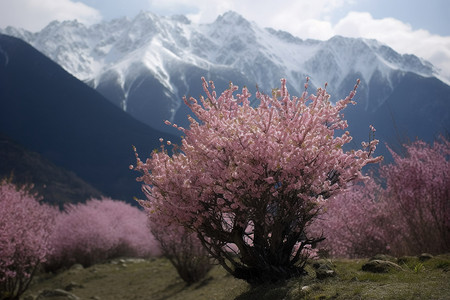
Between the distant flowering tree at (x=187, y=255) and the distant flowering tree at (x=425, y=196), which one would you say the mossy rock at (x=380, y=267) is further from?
the distant flowering tree at (x=187, y=255)

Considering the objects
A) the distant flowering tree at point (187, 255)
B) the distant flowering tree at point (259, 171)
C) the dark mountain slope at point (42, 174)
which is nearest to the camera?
the distant flowering tree at point (259, 171)

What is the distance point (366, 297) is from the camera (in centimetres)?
578

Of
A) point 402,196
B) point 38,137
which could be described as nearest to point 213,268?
point 402,196

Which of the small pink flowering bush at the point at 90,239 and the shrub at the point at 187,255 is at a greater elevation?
the small pink flowering bush at the point at 90,239

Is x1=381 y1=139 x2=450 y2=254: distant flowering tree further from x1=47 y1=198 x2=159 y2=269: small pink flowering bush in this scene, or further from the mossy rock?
x1=47 y1=198 x2=159 y2=269: small pink flowering bush

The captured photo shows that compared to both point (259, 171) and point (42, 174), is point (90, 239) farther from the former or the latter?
point (42, 174)

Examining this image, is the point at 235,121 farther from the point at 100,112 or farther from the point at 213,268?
the point at 100,112

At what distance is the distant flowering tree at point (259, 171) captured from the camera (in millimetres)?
6941

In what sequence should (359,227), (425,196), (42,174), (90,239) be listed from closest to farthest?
(425,196), (359,227), (90,239), (42,174)

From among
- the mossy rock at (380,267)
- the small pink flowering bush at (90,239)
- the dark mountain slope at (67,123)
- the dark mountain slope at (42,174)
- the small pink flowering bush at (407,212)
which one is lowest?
the mossy rock at (380,267)

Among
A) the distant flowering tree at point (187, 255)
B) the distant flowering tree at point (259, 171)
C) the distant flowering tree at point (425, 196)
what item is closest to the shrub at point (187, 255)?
the distant flowering tree at point (187, 255)

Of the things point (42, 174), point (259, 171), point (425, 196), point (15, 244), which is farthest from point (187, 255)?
point (42, 174)

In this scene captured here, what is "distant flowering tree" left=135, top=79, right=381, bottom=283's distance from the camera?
6941mm

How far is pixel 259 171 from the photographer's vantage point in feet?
22.7
